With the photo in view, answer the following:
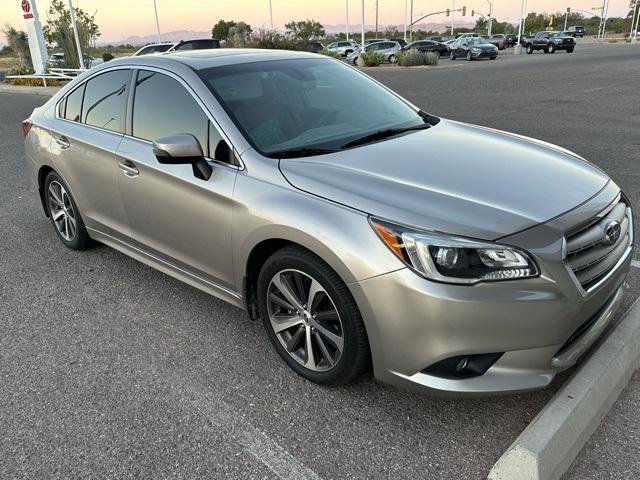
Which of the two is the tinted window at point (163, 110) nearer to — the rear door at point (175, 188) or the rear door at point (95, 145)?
the rear door at point (175, 188)

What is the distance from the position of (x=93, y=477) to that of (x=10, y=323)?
6.00ft

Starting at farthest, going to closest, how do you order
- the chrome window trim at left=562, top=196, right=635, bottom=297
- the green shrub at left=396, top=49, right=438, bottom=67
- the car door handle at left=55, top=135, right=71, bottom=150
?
the green shrub at left=396, top=49, right=438, bottom=67 → the car door handle at left=55, top=135, right=71, bottom=150 → the chrome window trim at left=562, top=196, right=635, bottom=297

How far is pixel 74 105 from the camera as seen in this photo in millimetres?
4527

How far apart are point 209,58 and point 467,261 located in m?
2.40

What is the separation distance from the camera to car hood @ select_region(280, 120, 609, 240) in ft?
7.93

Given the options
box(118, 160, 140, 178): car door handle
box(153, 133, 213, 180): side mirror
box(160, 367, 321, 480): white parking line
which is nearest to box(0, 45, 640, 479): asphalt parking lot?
box(160, 367, 321, 480): white parking line

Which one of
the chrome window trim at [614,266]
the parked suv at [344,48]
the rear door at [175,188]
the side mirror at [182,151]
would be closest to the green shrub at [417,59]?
the parked suv at [344,48]

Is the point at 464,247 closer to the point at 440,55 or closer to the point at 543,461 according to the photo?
the point at 543,461

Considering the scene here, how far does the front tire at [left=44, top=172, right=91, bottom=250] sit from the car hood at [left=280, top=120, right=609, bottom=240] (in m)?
2.50

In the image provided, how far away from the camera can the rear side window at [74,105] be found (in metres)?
4.45

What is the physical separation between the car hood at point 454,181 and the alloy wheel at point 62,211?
104 inches

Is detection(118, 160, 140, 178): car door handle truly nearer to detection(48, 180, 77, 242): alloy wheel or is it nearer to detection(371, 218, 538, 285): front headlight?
detection(48, 180, 77, 242): alloy wheel

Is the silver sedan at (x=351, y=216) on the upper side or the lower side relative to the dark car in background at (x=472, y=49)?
upper

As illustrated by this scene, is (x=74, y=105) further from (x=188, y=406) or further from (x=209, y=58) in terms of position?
(x=188, y=406)
